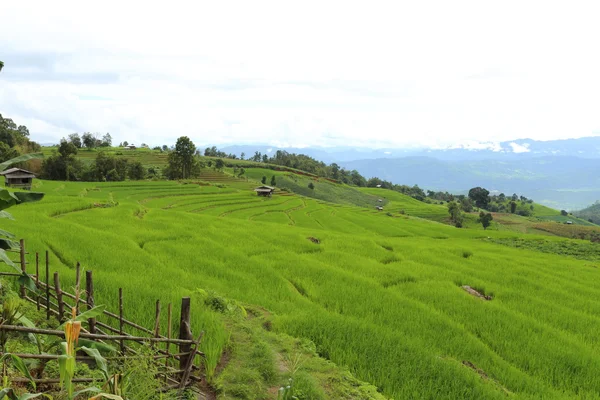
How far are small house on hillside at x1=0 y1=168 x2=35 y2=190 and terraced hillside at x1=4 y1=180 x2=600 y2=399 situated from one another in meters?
26.4

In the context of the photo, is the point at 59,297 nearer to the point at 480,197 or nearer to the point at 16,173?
the point at 16,173

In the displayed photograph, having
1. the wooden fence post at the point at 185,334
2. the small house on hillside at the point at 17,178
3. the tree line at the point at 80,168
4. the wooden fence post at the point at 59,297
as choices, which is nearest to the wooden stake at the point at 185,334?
the wooden fence post at the point at 185,334

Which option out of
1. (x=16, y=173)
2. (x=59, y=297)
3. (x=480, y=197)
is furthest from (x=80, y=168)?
(x=480, y=197)

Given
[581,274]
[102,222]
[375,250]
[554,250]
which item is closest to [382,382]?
[375,250]

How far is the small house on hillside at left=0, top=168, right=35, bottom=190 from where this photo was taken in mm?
37594

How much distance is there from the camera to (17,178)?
38.3 metres

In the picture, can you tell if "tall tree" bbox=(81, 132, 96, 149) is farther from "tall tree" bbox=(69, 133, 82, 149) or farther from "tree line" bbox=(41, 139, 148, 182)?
"tree line" bbox=(41, 139, 148, 182)

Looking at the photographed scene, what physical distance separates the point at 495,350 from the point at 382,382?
3.31m

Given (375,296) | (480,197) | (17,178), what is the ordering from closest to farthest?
(375,296), (17,178), (480,197)

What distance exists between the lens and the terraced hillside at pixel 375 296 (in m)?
5.80

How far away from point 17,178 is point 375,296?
43630 mm

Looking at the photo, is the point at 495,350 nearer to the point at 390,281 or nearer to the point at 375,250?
the point at 390,281

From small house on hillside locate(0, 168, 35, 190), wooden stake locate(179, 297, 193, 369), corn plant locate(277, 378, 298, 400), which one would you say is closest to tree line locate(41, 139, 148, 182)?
small house on hillside locate(0, 168, 35, 190)

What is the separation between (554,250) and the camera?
1206 inches
